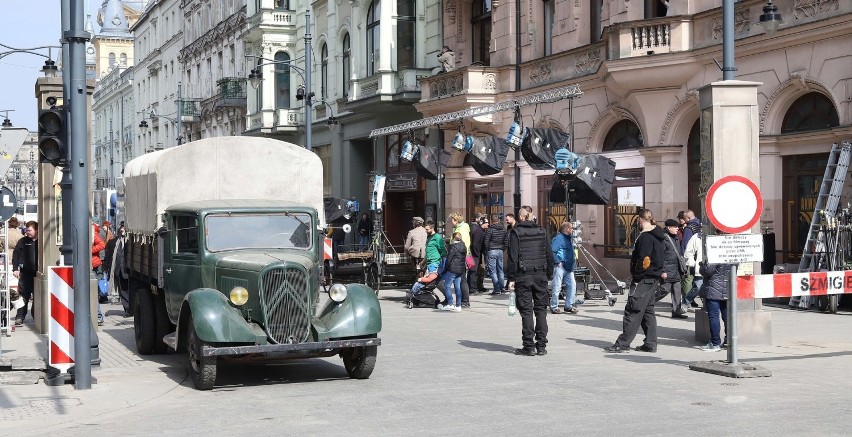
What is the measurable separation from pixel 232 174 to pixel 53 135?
300 centimetres

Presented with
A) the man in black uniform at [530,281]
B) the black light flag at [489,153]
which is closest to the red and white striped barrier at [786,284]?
the man in black uniform at [530,281]

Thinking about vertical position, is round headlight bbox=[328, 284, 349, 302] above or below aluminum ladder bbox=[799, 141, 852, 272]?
below

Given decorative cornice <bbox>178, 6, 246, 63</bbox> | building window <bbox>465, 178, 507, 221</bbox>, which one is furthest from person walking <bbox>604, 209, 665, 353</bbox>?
decorative cornice <bbox>178, 6, 246, 63</bbox>

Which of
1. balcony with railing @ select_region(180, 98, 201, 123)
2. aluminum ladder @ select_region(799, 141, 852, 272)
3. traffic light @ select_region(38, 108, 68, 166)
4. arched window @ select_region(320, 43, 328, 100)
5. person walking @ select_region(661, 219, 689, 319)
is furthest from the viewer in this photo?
balcony with railing @ select_region(180, 98, 201, 123)

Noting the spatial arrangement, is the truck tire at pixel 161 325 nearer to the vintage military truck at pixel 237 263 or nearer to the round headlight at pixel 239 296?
the vintage military truck at pixel 237 263

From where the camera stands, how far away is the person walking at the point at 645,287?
14.7 meters

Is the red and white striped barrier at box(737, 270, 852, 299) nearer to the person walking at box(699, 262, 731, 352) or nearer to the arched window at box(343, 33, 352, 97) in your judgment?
the person walking at box(699, 262, 731, 352)

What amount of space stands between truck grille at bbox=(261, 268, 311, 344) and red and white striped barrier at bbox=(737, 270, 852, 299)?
192 inches

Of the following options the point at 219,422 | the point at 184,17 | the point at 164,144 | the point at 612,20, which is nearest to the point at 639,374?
the point at 219,422

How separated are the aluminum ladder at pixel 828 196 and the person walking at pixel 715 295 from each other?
20.0ft

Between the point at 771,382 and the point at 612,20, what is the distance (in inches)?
641

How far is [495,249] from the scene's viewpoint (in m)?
25.4

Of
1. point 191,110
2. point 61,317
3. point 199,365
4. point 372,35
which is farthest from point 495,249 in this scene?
point 191,110

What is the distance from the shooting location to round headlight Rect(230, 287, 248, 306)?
12.3 meters
